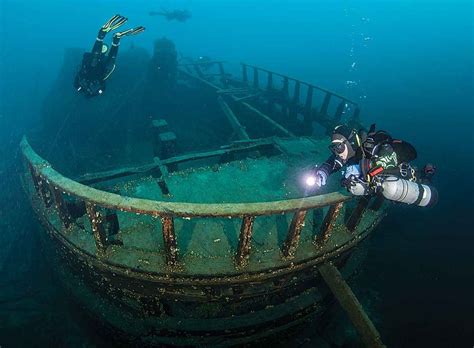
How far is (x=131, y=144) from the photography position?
11312 millimetres

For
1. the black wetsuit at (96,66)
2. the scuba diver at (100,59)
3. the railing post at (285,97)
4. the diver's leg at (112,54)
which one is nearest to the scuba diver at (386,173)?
the diver's leg at (112,54)

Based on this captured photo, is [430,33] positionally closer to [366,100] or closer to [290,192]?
[366,100]

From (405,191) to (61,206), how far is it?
3748mm

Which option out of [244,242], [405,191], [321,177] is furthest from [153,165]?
[405,191]

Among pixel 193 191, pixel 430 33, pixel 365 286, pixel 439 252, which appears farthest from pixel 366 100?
pixel 430 33

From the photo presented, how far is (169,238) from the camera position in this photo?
2.99 meters

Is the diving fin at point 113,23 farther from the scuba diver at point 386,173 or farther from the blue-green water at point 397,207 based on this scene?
the scuba diver at point 386,173

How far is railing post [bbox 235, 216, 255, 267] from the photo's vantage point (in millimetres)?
2948

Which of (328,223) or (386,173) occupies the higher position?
(386,173)

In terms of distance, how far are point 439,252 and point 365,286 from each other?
259 cm

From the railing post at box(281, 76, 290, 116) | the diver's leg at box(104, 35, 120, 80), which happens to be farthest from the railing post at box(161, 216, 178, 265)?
the railing post at box(281, 76, 290, 116)

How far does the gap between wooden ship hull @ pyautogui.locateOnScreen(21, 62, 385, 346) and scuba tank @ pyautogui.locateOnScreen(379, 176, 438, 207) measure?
0.41 meters

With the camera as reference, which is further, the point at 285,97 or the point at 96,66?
the point at 285,97

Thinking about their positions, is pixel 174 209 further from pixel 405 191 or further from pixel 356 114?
pixel 356 114
